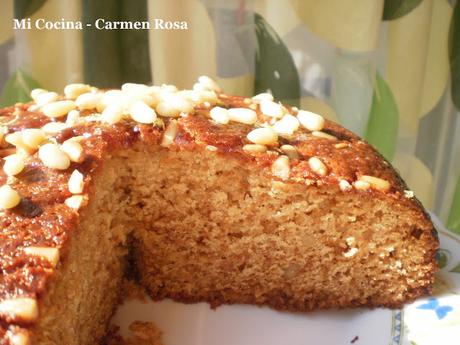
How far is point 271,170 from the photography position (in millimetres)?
1677

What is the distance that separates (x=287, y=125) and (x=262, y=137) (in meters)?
0.18

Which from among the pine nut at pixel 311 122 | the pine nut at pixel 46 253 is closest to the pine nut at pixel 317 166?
the pine nut at pixel 311 122

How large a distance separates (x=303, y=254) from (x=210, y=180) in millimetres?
412

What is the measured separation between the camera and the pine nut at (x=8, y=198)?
139cm

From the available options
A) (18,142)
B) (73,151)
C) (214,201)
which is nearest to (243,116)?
(214,201)

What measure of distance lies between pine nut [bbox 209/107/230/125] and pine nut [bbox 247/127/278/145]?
134 mm

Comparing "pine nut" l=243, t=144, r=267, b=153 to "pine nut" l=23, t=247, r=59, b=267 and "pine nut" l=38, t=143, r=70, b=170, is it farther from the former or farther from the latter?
"pine nut" l=23, t=247, r=59, b=267

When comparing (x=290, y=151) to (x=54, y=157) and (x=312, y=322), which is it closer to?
(x=312, y=322)

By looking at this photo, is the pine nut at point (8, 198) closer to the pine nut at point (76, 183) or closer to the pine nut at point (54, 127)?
the pine nut at point (76, 183)

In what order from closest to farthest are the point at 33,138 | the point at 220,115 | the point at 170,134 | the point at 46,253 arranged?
the point at 46,253 < the point at 33,138 < the point at 170,134 < the point at 220,115

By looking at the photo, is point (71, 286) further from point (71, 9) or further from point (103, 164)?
point (71, 9)

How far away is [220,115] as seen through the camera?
184 cm

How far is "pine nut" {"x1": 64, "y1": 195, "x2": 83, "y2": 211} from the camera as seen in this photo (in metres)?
1.43

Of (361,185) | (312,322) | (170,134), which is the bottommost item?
(312,322)
